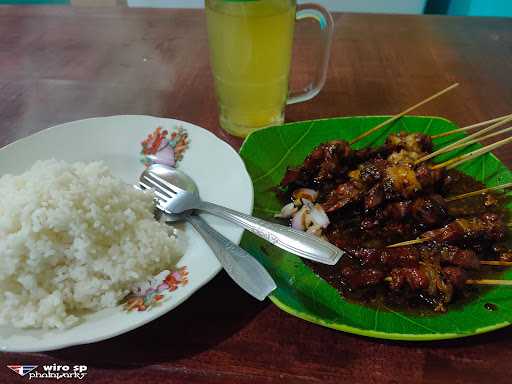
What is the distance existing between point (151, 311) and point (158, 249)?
302 millimetres

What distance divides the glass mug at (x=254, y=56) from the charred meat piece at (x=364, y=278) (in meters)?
1.15

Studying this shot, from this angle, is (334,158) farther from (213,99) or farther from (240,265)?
(213,99)

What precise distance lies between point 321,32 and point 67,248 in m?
1.83

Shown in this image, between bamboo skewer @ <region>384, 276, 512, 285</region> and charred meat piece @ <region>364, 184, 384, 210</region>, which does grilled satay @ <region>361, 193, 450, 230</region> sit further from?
bamboo skewer @ <region>384, 276, 512, 285</region>

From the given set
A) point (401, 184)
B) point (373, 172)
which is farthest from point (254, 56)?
point (401, 184)

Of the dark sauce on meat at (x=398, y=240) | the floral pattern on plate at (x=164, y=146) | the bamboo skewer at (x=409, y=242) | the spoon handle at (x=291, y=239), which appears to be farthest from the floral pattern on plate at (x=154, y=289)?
the bamboo skewer at (x=409, y=242)

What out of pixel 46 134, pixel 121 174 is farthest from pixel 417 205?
pixel 46 134

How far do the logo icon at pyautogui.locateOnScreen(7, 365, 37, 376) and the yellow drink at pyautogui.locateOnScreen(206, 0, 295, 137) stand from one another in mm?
1578

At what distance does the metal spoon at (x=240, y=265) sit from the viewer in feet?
4.41

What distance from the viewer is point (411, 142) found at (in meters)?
2.06

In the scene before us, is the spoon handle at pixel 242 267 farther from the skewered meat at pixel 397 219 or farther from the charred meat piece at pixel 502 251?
the charred meat piece at pixel 502 251

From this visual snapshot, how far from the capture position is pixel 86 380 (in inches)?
52.5

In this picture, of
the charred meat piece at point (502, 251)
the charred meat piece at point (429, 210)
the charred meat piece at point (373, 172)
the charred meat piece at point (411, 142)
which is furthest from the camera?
the charred meat piece at point (411, 142)

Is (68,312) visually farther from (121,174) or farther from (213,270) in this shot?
(121,174)
